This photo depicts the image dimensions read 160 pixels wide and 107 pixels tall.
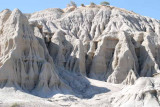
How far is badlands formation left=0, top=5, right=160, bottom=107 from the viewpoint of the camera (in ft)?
90.2

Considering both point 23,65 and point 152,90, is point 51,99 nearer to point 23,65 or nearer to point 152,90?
point 23,65

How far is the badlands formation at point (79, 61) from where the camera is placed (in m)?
27.5

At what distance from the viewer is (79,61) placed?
39750 mm

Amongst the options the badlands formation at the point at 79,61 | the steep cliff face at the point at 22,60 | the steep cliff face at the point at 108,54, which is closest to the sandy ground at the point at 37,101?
the badlands formation at the point at 79,61

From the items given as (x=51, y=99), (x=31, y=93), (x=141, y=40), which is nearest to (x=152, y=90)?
(x=51, y=99)

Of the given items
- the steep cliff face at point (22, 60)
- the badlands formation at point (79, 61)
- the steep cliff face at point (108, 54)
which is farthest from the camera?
the steep cliff face at point (108, 54)

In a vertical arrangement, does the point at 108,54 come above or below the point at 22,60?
above

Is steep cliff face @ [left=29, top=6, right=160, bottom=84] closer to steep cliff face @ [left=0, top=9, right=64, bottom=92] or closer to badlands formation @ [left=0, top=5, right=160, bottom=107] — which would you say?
badlands formation @ [left=0, top=5, right=160, bottom=107]

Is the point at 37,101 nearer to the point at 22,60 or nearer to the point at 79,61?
the point at 22,60

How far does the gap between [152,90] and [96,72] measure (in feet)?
52.0

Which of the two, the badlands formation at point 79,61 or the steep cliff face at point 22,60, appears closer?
the badlands formation at point 79,61

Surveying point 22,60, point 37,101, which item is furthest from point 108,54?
point 37,101

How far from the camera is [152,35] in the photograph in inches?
1871

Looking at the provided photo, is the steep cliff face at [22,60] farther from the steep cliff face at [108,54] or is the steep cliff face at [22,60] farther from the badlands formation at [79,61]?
the steep cliff face at [108,54]
